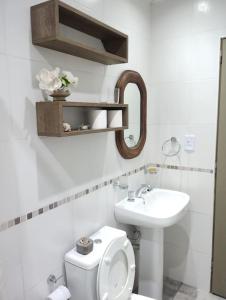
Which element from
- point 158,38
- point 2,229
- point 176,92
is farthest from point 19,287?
point 158,38

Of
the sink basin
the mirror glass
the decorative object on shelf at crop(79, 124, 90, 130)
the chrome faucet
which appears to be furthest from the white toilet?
the mirror glass

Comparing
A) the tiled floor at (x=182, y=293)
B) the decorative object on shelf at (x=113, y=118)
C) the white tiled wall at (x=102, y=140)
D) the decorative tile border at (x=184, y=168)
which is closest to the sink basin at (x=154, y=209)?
the white tiled wall at (x=102, y=140)

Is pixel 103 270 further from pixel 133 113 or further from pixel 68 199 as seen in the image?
pixel 133 113

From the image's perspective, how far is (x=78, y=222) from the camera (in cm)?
157

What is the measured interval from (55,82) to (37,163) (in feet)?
1.34

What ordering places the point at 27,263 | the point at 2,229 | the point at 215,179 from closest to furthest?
the point at 2,229, the point at 27,263, the point at 215,179

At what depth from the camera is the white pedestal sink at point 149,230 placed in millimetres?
1816

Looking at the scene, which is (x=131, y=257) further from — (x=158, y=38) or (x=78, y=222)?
(x=158, y=38)

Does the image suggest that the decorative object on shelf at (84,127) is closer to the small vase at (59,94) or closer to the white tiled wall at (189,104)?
the small vase at (59,94)

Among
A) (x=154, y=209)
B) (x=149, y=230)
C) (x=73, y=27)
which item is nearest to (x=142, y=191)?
(x=154, y=209)

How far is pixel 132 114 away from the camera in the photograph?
6.89 ft

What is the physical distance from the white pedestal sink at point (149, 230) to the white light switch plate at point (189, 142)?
0.39 metres

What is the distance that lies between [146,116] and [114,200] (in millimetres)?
796

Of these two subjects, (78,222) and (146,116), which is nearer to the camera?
(78,222)
